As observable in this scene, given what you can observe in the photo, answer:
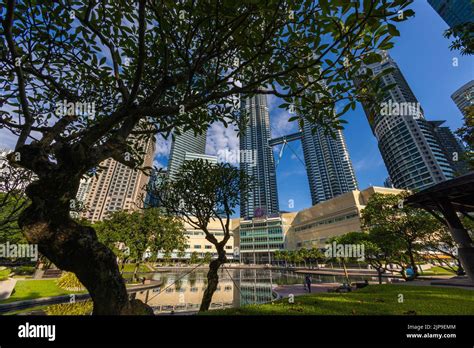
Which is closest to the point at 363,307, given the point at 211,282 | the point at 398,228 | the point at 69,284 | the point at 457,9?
the point at 211,282

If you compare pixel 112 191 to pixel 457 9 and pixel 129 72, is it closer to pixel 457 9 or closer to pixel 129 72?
pixel 129 72

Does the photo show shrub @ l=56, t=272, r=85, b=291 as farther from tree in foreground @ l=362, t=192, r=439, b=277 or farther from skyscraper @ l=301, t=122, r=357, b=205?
skyscraper @ l=301, t=122, r=357, b=205

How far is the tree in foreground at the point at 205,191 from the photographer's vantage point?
1021 centimetres

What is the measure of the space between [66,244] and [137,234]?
3386cm

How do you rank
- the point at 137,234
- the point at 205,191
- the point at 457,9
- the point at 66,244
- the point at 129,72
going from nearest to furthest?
the point at 66,244 < the point at 129,72 < the point at 205,191 < the point at 457,9 < the point at 137,234

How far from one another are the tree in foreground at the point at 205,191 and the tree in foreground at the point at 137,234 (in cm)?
2073

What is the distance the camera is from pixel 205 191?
1041cm

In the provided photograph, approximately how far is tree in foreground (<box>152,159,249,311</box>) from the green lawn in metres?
14.8

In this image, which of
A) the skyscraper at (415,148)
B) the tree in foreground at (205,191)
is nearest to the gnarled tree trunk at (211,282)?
the tree in foreground at (205,191)

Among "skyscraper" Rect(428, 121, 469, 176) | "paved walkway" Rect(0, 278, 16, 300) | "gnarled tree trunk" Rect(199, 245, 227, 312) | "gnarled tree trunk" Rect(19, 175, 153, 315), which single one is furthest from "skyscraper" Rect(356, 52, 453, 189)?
"paved walkway" Rect(0, 278, 16, 300)

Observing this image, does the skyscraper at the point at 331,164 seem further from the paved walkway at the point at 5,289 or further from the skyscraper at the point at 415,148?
the paved walkway at the point at 5,289
